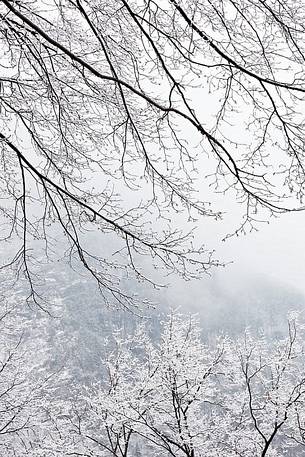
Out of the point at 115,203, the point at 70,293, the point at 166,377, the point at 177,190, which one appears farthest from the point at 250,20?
the point at 70,293

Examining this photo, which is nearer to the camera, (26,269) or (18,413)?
(26,269)

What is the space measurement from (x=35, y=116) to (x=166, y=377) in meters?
7.03

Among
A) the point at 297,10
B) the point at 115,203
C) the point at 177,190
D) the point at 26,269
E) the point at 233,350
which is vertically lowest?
the point at 26,269

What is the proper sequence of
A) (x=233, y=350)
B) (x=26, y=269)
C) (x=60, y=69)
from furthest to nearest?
1. (x=233, y=350)
2. (x=26, y=269)
3. (x=60, y=69)

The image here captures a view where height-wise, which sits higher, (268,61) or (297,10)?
(297,10)

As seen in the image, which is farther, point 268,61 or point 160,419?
point 160,419

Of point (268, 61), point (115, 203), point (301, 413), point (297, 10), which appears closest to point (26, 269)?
point (115, 203)

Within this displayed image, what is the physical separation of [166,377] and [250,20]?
749cm

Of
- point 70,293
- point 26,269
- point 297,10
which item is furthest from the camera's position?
point 70,293

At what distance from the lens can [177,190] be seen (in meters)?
3.42

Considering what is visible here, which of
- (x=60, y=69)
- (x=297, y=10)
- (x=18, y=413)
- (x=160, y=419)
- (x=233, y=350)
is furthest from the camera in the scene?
(x=233, y=350)

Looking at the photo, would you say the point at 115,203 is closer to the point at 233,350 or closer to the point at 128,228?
the point at 128,228

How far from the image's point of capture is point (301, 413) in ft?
29.2

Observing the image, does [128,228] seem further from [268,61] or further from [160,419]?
[160,419]
